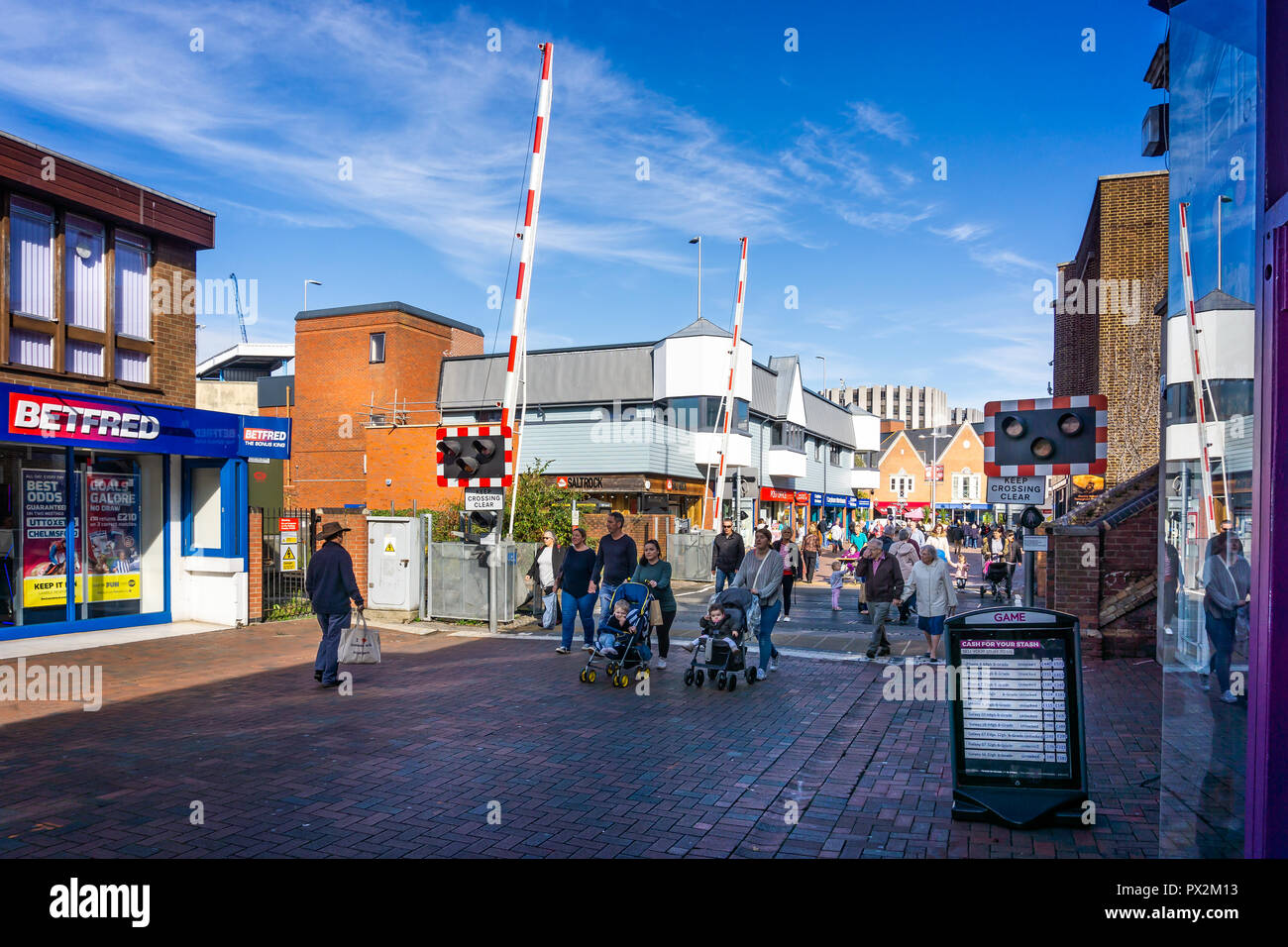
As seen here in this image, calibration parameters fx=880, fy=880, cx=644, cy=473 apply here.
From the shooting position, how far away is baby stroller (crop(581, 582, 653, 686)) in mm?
9609

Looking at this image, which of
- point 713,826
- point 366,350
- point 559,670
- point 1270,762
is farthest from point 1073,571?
point 366,350

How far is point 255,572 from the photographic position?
46.3ft

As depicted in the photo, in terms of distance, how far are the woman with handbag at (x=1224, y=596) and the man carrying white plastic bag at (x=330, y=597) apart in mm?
8095

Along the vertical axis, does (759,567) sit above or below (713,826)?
above

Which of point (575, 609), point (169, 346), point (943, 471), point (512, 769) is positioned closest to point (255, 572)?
point (169, 346)

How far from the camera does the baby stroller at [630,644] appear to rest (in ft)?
31.5

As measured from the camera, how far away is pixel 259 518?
14.4 m

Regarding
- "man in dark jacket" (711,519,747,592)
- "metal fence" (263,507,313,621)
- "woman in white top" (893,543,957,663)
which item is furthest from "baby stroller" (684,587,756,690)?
"metal fence" (263,507,313,621)

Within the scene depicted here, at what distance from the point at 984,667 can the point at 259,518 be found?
12.3m

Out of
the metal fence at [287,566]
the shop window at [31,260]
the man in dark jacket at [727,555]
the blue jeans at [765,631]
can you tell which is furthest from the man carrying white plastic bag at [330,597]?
the man in dark jacket at [727,555]

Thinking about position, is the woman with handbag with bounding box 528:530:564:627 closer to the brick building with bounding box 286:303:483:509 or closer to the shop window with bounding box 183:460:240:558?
the shop window with bounding box 183:460:240:558

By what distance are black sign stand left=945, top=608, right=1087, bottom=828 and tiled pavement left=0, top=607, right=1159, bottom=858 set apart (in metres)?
0.16
